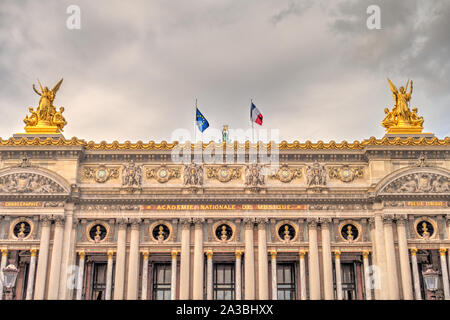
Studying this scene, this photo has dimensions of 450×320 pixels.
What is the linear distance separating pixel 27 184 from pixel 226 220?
555 inches

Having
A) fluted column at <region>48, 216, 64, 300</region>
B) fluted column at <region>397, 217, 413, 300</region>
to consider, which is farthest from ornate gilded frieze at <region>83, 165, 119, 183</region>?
fluted column at <region>397, 217, 413, 300</region>

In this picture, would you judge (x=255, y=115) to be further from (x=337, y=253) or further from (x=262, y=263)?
(x=337, y=253)

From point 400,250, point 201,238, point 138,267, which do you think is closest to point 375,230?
point 400,250

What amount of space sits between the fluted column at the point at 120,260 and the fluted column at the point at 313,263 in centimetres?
1262

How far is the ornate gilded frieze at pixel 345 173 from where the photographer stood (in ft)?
140

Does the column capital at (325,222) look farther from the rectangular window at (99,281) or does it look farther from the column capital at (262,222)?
the rectangular window at (99,281)

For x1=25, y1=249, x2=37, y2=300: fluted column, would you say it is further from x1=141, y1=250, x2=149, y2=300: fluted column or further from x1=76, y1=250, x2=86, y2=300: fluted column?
x1=141, y1=250, x2=149, y2=300: fluted column

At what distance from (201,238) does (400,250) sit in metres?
13.5

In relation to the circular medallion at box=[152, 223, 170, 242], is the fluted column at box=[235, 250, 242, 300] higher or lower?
lower

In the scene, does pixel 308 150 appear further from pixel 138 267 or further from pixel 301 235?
pixel 138 267

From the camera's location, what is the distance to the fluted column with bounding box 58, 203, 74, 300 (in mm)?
39625

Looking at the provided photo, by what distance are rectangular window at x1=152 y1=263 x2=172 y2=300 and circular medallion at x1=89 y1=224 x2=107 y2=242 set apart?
14.1 ft

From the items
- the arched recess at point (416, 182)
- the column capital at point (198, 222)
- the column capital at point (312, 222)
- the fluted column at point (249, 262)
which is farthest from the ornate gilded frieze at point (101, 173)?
the arched recess at point (416, 182)
